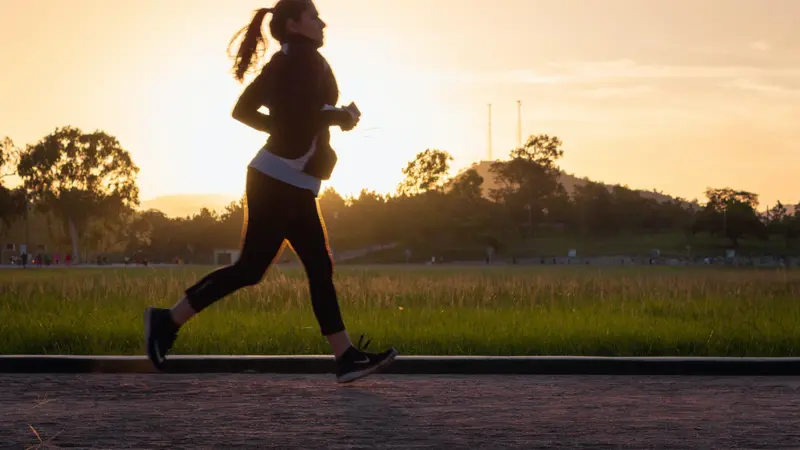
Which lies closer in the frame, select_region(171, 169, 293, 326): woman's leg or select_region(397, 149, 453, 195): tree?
select_region(171, 169, 293, 326): woman's leg

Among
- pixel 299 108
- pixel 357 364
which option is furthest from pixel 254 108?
pixel 357 364

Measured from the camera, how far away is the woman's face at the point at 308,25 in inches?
243

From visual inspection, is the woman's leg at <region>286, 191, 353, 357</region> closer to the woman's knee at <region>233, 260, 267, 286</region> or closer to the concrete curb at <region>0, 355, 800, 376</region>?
the woman's knee at <region>233, 260, 267, 286</region>

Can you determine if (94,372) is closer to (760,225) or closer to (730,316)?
(730,316)

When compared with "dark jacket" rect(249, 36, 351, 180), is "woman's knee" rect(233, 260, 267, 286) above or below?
below

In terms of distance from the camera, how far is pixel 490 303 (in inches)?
582

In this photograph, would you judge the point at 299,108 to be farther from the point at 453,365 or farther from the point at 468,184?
the point at 468,184

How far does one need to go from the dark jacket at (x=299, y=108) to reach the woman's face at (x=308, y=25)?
0.16 ft

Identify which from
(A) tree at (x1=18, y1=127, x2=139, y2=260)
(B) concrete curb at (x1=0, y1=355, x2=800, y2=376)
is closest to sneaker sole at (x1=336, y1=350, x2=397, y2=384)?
(B) concrete curb at (x1=0, y1=355, x2=800, y2=376)

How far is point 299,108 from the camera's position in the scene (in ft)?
20.0

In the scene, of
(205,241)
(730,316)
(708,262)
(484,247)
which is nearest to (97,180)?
(205,241)

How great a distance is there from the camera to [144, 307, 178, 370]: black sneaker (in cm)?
620

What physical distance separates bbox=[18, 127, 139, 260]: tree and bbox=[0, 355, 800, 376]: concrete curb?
77.4 meters

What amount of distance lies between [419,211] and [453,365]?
308ft
